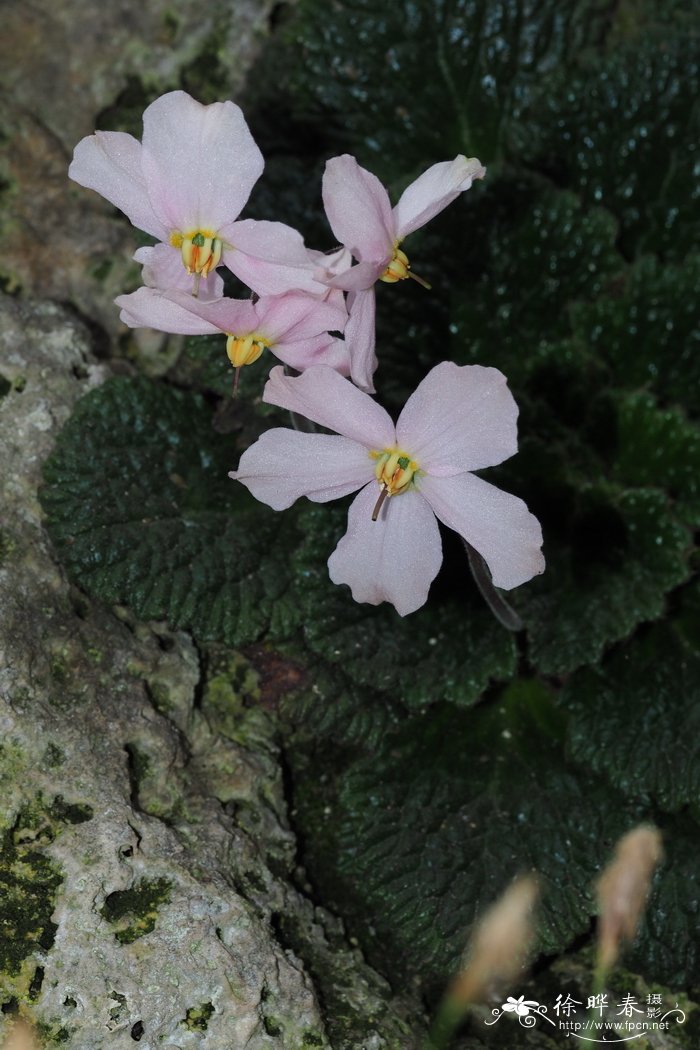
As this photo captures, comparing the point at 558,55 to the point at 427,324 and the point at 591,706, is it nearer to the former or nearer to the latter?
the point at 427,324

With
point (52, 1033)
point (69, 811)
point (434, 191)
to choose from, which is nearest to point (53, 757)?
point (69, 811)

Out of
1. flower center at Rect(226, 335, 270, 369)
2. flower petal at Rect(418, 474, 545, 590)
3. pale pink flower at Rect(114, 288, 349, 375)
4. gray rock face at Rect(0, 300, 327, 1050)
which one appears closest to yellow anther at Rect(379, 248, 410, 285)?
pale pink flower at Rect(114, 288, 349, 375)

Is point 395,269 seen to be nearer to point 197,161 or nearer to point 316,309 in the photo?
point 316,309

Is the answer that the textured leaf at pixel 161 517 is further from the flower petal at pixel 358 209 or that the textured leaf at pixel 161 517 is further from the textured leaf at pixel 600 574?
the flower petal at pixel 358 209

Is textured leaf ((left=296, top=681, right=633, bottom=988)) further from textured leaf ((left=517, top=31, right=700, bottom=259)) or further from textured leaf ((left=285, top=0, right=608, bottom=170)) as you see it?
textured leaf ((left=285, top=0, right=608, bottom=170))

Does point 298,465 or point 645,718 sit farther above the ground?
point 298,465

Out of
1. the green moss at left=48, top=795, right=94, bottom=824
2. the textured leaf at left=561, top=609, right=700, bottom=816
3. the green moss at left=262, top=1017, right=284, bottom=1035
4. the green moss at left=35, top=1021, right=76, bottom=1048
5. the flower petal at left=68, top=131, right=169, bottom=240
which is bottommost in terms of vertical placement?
the green moss at left=35, top=1021, right=76, bottom=1048
